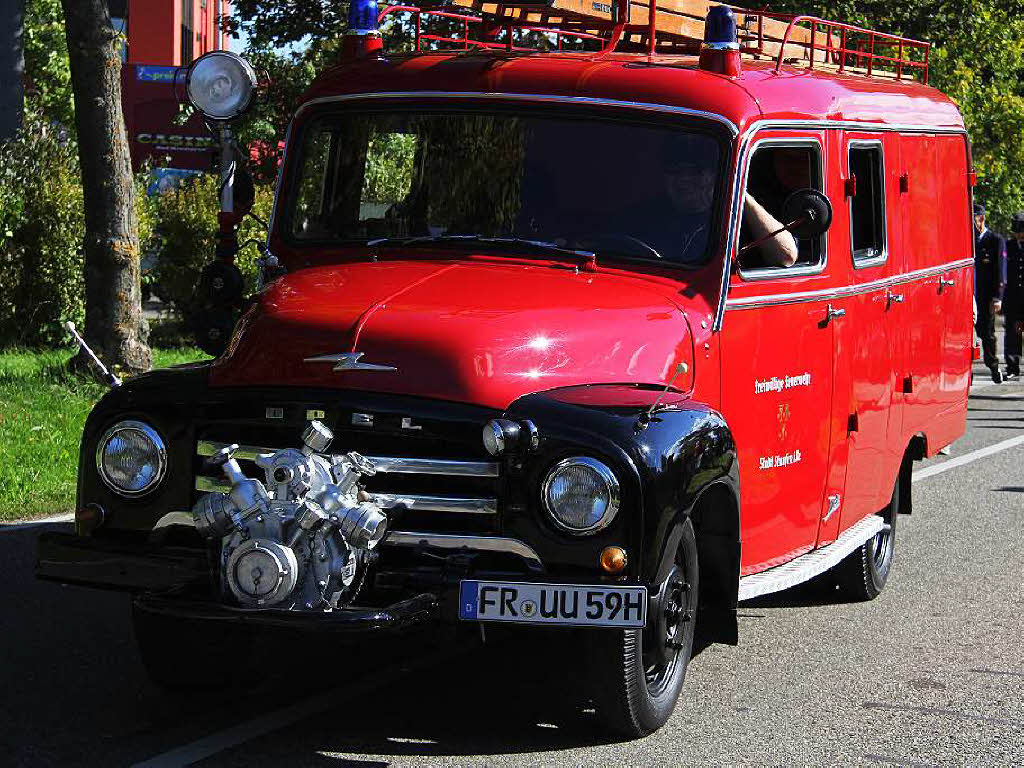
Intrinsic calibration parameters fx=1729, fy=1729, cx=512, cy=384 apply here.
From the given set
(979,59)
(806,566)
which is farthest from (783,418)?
(979,59)

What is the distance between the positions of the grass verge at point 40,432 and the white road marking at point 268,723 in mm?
3668

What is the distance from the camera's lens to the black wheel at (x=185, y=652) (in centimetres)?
602

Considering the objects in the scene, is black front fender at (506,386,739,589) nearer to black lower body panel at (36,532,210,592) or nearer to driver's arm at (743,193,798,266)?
black lower body panel at (36,532,210,592)

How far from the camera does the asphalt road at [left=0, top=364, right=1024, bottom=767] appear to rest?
5.62 m

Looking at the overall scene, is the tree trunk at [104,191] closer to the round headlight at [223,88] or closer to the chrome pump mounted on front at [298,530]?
the round headlight at [223,88]

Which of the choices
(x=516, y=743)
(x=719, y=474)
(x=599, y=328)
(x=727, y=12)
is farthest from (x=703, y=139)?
(x=516, y=743)

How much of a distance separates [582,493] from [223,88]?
2724mm

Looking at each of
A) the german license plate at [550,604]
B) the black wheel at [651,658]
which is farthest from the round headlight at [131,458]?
the black wheel at [651,658]

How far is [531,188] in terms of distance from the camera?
6.67 meters

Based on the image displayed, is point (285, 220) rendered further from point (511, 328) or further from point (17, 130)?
point (17, 130)

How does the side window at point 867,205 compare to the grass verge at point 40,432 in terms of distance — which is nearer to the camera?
the side window at point 867,205

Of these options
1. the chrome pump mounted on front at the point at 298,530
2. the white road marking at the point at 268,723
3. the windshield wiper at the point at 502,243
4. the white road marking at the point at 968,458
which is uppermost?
the windshield wiper at the point at 502,243

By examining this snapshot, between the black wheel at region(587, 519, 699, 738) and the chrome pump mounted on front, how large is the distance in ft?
2.71

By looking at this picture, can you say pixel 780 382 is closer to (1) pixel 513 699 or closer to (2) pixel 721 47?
A: (2) pixel 721 47
